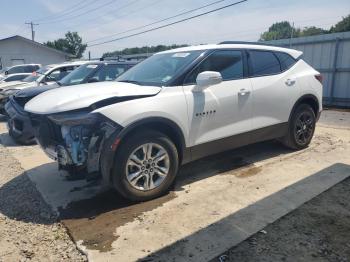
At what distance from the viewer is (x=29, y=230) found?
345 cm

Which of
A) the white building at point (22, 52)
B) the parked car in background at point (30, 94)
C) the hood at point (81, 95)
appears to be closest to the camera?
the hood at point (81, 95)

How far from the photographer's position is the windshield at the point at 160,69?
14.1 feet

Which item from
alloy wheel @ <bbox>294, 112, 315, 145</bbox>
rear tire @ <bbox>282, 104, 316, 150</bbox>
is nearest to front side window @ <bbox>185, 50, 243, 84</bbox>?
rear tire @ <bbox>282, 104, 316, 150</bbox>

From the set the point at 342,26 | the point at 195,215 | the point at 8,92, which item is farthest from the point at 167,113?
the point at 342,26

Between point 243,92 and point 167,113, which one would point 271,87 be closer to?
point 243,92

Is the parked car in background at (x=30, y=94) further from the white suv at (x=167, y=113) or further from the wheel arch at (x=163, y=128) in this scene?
the wheel arch at (x=163, y=128)

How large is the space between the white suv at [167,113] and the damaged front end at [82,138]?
0.01m

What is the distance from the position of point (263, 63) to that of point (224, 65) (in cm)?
83

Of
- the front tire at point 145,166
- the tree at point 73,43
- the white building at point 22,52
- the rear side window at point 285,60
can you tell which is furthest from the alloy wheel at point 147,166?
the tree at point 73,43

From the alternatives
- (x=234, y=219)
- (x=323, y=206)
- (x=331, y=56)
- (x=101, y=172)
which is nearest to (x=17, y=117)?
(x=101, y=172)

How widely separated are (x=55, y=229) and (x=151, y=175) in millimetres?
1174

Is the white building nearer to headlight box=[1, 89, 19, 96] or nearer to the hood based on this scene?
headlight box=[1, 89, 19, 96]

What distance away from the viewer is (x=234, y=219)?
3.48m

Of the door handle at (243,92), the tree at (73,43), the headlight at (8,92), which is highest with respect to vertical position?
the tree at (73,43)
